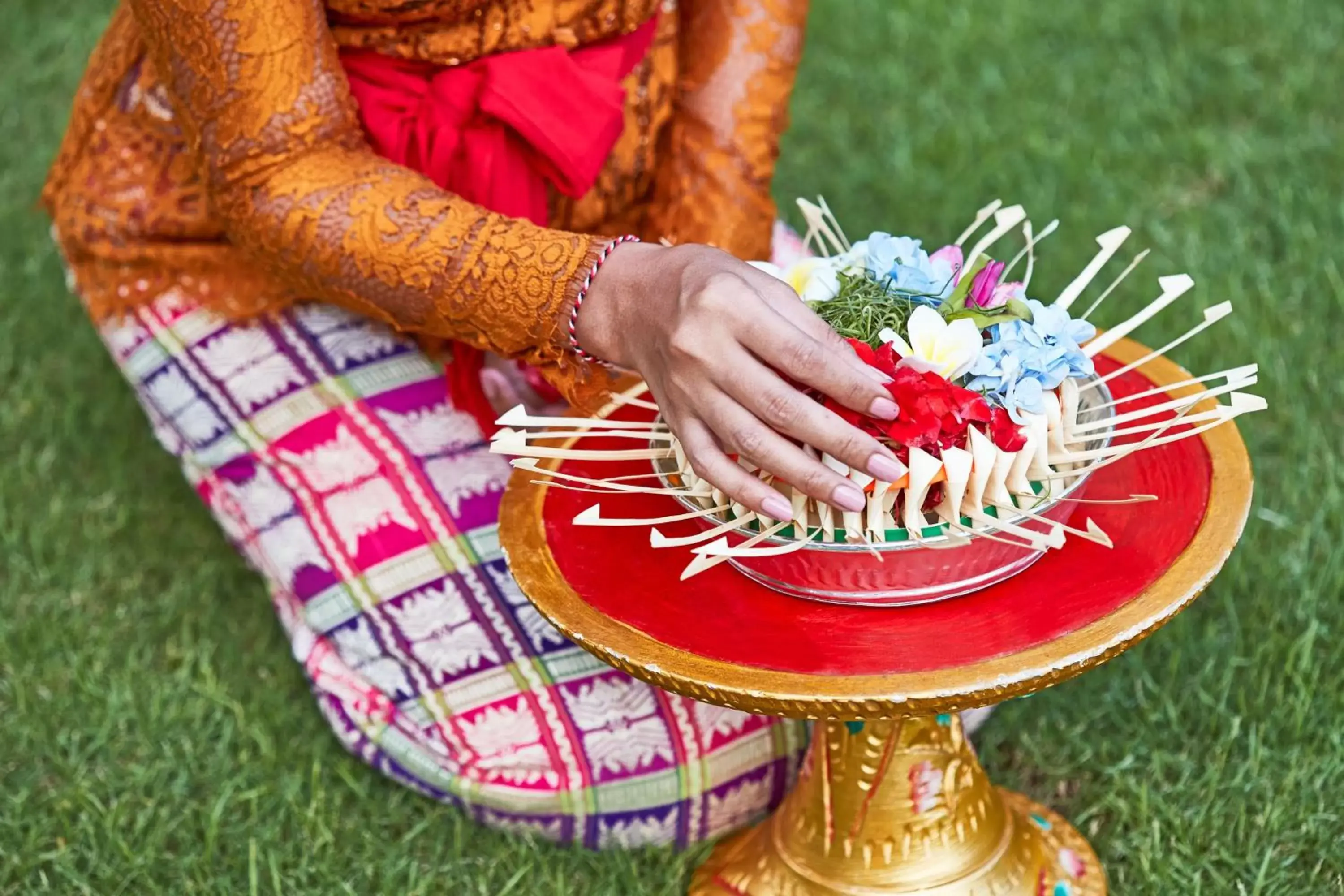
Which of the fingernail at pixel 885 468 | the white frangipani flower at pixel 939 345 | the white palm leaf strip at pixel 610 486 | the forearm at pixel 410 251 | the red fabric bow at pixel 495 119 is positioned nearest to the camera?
the fingernail at pixel 885 468

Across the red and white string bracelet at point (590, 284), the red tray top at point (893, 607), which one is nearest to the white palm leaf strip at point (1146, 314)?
the red tray top at point (893, 607)

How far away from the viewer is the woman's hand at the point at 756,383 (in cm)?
134

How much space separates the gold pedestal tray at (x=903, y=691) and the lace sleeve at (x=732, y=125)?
21.1 inches

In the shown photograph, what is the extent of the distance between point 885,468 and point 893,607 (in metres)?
0.21

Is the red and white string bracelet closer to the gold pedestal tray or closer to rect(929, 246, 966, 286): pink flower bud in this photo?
the gold pedestal tray

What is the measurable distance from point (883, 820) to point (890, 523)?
454 millimetres

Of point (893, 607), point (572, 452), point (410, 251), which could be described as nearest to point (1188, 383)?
point (893, 607)

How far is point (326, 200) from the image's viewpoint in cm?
174

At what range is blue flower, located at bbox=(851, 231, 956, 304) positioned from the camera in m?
1.54

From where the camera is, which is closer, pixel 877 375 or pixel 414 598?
pixel 877 375

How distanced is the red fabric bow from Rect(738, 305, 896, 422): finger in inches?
26.6

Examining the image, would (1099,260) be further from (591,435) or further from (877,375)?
(591,435)

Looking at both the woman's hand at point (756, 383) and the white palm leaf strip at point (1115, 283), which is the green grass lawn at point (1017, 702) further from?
the woman's hand at point (756, 383)

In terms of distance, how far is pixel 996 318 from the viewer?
4.87ft
